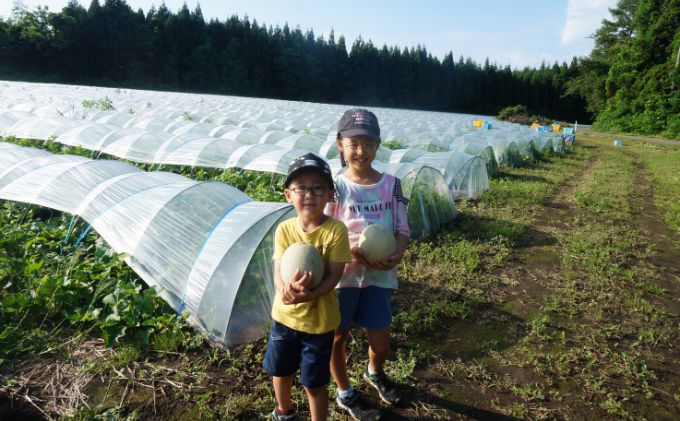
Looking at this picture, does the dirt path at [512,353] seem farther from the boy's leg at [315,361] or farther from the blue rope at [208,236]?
the blue rope at [208,236]

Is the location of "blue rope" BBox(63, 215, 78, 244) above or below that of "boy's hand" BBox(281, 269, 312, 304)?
below

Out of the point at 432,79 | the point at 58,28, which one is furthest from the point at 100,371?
the point at 432,79

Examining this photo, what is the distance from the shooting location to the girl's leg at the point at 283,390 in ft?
7.70

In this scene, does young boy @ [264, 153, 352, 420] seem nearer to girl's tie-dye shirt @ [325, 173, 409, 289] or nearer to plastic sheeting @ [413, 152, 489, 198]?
girl's tie-dye shirt @ [325, 173, 409, 289]

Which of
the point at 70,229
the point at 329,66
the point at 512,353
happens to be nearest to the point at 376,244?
the point at 512,353

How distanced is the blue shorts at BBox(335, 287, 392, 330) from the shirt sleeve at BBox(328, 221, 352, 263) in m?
0.40

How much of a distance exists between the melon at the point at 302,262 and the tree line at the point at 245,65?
5090 centimetres

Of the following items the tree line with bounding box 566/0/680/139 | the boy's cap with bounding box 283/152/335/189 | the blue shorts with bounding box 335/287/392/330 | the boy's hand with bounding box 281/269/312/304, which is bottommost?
the blue shorts with bounding box 335/287/392/330

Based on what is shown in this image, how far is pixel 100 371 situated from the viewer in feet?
10.2

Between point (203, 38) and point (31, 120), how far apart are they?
48.3 meters

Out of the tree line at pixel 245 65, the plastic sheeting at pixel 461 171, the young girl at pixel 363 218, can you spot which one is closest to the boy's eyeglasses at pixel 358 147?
the young girl at pixel 363 218

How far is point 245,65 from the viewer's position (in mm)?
55062

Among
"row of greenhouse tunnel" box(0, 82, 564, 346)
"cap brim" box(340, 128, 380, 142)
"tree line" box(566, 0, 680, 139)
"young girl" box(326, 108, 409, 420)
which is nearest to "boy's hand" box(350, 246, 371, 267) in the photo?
"young girl" box(326, 108, 409, 420)

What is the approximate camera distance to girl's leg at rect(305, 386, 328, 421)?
7.54 ft
